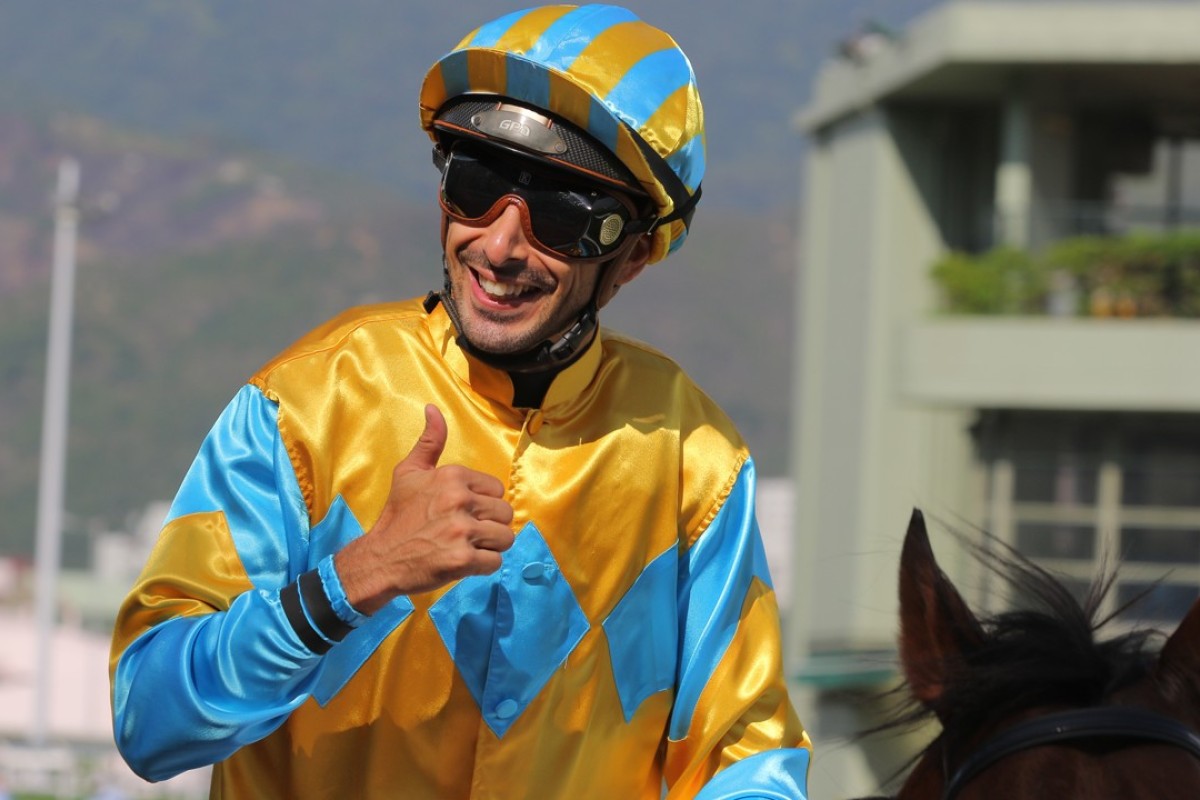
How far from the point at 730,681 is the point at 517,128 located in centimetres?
81

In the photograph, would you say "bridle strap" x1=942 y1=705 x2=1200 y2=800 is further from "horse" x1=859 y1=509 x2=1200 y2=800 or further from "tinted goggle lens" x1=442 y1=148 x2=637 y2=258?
"tinted goggle lens" x1=442 y1=148 x2=637 y2=258

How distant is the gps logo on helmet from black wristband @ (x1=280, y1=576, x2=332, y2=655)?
2.20 ft

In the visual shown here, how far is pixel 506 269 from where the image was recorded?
2820 millimetres

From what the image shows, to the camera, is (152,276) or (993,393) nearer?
(993,393)

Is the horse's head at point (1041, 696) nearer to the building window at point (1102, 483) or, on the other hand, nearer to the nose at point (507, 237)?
the nose at point (507, 237)

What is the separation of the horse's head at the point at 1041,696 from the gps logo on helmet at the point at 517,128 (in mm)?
701

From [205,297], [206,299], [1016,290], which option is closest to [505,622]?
[1016,290]

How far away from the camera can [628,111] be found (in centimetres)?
281

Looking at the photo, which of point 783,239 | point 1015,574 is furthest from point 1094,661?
point 783,239

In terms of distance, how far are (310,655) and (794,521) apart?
916 inches

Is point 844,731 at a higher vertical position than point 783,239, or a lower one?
lower

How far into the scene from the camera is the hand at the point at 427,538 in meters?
2.47

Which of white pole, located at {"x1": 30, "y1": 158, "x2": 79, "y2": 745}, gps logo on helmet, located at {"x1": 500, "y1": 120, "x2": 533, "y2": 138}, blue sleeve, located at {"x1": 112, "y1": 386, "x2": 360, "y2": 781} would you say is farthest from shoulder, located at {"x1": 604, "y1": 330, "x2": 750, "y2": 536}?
white pole, located at {"x1": 30, "y1": 158, "x2": 79, "y2": 745}

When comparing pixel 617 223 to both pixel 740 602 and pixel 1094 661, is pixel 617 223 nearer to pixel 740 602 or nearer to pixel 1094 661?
pixel 740 602
